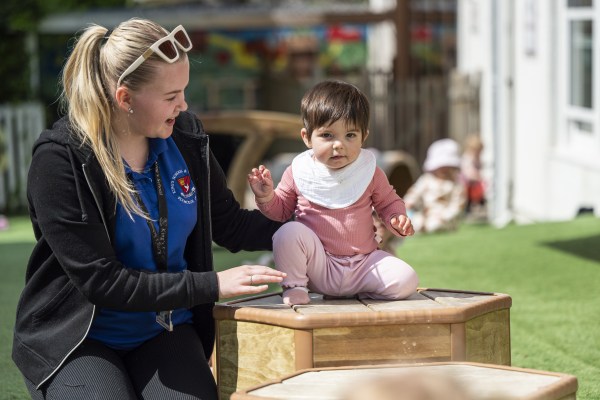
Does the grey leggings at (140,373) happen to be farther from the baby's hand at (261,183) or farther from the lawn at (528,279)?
the lawn at (528,279)

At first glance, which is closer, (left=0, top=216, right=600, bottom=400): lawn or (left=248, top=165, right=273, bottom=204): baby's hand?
(left=248, top=165, right=273, bottom=204): baby's hand

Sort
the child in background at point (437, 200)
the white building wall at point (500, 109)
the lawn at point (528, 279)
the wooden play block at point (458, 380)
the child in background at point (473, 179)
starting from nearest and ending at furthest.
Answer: the wooden play block at point (458, 380) < the lawn at point (528, 279) < the child in background at point (437, 200) < the white building wall at point (500, 109) < the child in background at point (473, 179)

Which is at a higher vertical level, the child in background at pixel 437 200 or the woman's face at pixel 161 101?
the woman's face at pixel 161 101

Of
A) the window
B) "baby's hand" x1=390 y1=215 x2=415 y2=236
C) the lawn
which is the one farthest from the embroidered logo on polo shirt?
the window

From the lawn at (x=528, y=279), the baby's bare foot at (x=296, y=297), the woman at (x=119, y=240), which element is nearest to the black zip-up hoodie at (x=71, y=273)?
the woman at (x=119, y=240)

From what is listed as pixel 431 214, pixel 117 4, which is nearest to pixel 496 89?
pixel 431 214

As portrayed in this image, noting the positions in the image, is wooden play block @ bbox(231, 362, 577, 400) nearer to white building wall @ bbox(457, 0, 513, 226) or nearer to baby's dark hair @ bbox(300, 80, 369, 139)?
baby's dark hair @ bbox(300, 80, 369, 139)

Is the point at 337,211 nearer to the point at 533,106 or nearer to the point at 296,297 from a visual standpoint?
the point at 296,297

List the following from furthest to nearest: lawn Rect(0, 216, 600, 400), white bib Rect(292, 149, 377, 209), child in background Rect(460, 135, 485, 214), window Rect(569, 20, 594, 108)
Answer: child in background Rect(460, 135, 485, 214) < window Rect(569, 20, 594, 108) < lawn Rect(0, 216, 600, 400) < white bib Rect(292, 149, 377, 209)

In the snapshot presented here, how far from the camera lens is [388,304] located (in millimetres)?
3299

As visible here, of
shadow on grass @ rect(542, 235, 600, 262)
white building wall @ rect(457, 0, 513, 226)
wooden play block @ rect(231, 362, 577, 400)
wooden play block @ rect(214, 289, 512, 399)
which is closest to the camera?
wooden play block @ rect(231, 362, 577, 400)

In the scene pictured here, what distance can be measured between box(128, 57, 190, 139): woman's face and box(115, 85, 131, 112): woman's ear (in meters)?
0.01

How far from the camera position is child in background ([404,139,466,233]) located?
9367 millimetres

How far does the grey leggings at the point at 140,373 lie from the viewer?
3.15 m
